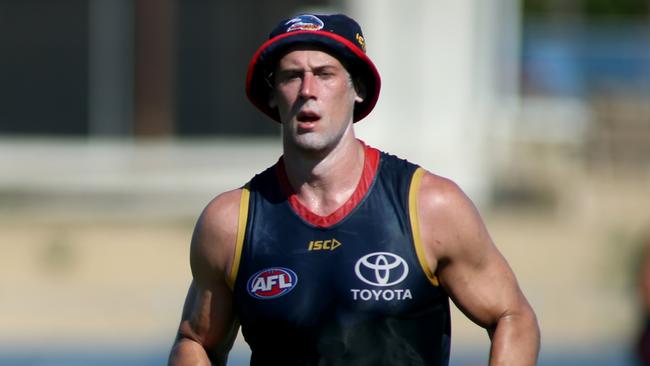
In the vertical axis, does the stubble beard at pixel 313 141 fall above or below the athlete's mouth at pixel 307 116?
below

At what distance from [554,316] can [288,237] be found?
39.0 feet

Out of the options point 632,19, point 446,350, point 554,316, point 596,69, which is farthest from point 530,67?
point 446,350

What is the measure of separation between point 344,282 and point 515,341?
0.54 m

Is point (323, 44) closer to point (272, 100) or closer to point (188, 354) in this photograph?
point (272, 100)

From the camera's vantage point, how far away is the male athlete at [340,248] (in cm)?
442

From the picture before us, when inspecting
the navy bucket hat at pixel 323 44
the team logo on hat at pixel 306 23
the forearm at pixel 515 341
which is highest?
the team logo on hat at pixel 306 23

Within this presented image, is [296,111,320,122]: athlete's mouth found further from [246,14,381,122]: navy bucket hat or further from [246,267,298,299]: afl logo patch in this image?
[246,267,298,299]: afl logo patch

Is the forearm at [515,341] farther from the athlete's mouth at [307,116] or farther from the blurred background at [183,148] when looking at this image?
the blurred background at [183,148]

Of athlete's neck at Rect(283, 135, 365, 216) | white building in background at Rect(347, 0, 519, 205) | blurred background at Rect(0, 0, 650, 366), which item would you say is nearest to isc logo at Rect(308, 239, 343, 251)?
athlete's neck at Rect(283, 135, 365, 216)

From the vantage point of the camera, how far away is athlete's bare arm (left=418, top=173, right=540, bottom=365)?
4426mm

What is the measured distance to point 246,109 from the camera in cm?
2041

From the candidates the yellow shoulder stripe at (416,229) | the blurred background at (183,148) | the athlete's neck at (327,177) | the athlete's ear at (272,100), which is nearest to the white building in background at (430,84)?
the blurred background at (183,148)

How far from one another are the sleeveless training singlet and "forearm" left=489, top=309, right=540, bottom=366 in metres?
0.18

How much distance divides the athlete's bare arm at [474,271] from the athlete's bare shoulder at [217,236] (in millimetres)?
569
